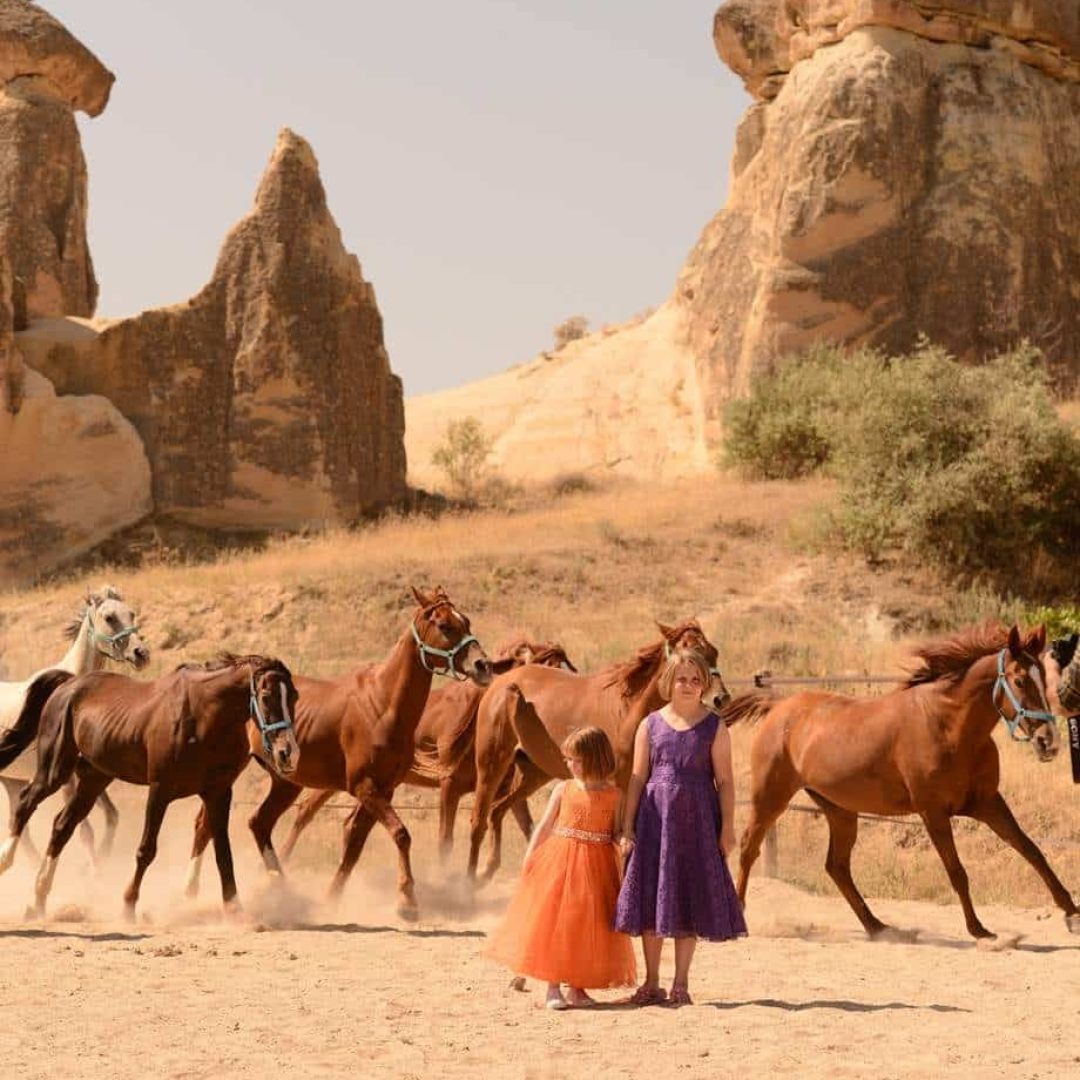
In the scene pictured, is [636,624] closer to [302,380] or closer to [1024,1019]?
[302,380]

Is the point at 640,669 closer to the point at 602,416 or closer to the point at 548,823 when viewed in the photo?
the point at 548,823

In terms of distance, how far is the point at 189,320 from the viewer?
31.5m

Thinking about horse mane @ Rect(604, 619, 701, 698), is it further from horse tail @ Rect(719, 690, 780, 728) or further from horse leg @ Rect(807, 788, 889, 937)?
horse leg @ Rect(807, 788, 889, 937)

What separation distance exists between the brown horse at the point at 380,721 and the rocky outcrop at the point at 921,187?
25056 millimetres

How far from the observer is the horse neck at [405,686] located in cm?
1232

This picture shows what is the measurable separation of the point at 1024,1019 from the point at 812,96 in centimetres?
3102

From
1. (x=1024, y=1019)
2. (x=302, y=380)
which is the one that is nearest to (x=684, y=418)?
(x=302, y=380)

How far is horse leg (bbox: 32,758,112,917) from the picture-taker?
11.9 metres

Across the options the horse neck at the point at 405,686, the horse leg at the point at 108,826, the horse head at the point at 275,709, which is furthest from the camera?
the horse leg at the point at 108,826

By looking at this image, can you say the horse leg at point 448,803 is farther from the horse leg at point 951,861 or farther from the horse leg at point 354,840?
the horse leg at point 951,861

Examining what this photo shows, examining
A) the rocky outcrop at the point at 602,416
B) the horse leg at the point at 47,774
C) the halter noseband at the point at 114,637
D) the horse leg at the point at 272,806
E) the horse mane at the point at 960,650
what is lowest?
the horse leg at the point at 272,806

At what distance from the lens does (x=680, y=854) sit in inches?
330

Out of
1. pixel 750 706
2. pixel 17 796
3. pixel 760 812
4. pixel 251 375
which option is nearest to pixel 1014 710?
pixel 760 812

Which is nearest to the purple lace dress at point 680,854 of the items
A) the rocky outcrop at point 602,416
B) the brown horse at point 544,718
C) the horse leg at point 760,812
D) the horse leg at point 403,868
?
the brown horse at point 544,718
